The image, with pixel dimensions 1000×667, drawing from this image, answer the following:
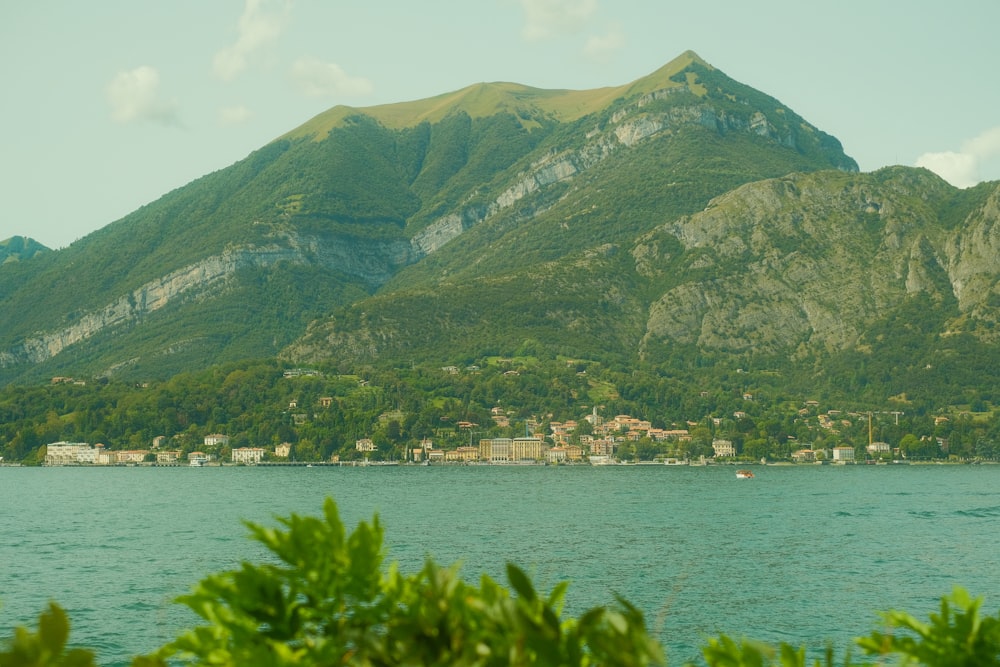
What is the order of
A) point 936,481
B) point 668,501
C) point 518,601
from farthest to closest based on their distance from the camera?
1. point 936,481
2. point 668,501
3. point 518,601

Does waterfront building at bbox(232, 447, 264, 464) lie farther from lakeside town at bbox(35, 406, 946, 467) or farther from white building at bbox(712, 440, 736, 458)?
white building at bbox(712, 440, 736, 458)

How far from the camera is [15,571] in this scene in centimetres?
5084

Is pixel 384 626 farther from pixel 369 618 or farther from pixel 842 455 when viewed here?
pixel 842 455

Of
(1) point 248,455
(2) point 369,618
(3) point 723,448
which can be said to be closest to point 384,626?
(2) point 369,618

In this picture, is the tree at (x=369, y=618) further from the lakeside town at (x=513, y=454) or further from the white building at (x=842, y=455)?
the white building at (x=842, y=455)

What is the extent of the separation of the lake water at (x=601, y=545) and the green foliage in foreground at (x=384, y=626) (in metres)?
0.64

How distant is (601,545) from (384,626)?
2203 inches

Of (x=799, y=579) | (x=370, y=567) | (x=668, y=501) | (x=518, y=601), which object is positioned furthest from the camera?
(x=668, y=501)

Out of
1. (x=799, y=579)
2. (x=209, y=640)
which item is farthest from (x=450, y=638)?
(x=799, y=579)

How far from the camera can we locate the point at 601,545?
199 feet

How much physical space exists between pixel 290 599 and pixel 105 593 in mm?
41496

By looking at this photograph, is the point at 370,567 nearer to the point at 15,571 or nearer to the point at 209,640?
the point at 209,640

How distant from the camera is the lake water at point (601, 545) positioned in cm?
3825

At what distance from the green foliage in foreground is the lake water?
64 cm
